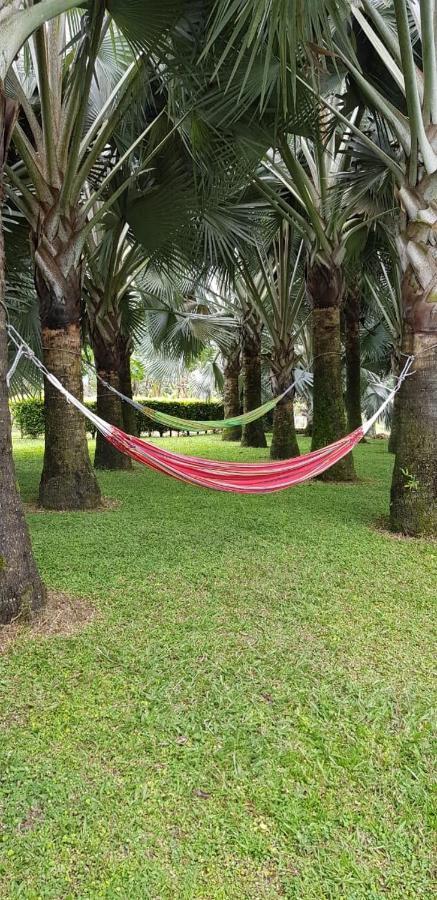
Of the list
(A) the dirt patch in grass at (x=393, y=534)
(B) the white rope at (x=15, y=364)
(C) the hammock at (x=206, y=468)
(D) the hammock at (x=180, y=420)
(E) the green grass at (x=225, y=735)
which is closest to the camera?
(E) the green grass at (x=225, y=735)

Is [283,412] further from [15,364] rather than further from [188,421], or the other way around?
[15,364]

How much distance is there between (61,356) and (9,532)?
2.69 meters

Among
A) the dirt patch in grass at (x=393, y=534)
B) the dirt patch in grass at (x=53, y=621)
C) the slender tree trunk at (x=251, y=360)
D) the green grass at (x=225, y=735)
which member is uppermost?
the slender tree trunk at (x=251, y=360)

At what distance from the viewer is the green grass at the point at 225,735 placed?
1522 millimetres

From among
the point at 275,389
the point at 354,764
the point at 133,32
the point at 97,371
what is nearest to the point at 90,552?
the point at 354,764

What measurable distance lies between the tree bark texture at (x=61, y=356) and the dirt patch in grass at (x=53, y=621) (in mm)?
2265

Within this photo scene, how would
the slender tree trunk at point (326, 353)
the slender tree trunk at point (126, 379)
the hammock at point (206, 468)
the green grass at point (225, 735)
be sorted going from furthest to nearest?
1. the slender tree trunk at point (126, 379)
2. the slender tree trunk at point (326, 353)
3. the hammock at point (206, 468)
4. the green grass at point (225, 735)

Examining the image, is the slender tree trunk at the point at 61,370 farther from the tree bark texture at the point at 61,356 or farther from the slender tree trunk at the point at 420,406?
the slender tree trunk at the point at 420,406

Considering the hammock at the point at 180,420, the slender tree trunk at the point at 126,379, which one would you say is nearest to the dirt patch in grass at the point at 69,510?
the hammock at the point at 180,420

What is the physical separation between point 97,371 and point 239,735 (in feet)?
20.0

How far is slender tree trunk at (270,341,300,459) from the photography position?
8875 millimetres

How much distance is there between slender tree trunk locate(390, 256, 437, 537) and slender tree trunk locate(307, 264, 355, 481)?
2436 millimetres

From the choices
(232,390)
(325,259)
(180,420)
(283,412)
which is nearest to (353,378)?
(283,412)

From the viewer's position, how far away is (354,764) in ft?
6.18
